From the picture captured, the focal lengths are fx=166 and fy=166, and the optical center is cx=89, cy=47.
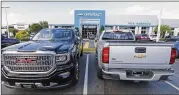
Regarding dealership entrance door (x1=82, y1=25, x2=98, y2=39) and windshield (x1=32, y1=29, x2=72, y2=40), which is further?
dealership entrance door (x1=82, y1=25, x2=98, y2=39)

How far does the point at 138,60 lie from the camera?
4.23 meters

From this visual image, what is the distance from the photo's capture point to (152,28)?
145 feet

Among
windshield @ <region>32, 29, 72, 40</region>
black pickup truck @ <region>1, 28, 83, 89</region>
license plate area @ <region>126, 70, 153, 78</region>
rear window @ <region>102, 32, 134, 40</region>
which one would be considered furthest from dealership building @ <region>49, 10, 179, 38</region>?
black pickup truck @ <region>1, 28, 83, 89</region>

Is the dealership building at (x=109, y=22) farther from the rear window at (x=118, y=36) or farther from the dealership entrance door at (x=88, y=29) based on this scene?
the rear window at (x=118, y=36)

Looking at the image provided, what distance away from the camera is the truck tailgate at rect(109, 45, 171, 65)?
4.16m

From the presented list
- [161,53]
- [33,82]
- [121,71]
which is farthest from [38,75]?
[161,53]

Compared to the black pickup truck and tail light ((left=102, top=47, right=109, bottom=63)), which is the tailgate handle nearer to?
tail light ((left=102, top=47, right=109, bottom=63))

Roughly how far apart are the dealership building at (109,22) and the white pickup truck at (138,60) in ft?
113

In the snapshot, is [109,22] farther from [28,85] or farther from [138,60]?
[28,85]

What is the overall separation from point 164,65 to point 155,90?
3.11 feet

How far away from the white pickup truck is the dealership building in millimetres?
34363

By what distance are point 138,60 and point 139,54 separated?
16 centimetres

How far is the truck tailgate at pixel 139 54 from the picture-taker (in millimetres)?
4160

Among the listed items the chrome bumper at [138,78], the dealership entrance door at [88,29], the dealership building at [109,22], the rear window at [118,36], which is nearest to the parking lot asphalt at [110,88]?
the chrome bumper at [138,78]
